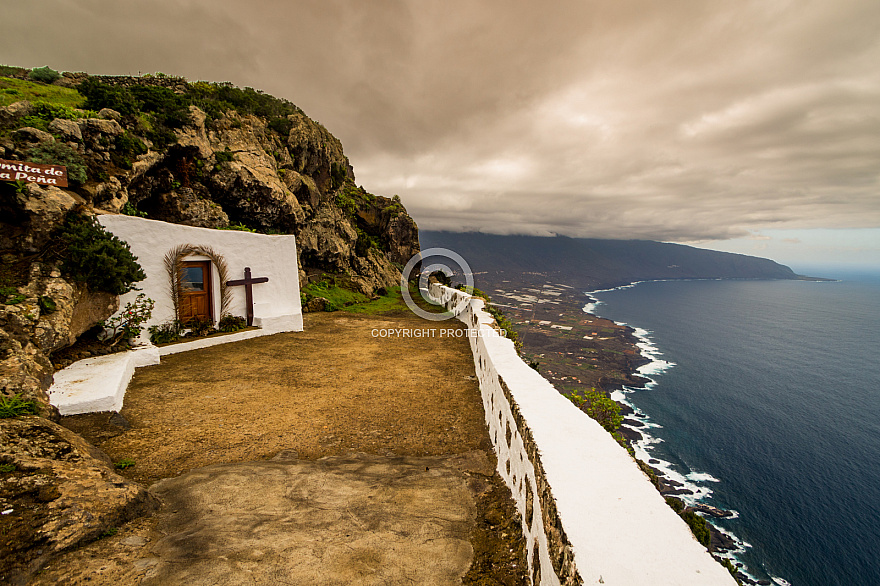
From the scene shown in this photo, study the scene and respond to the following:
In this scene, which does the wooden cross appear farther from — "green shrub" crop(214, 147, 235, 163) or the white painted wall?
"green shrub" crop(214, 147, 235, 163)

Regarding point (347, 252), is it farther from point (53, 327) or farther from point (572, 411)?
point (572, 411)

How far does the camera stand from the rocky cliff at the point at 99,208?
2.59m

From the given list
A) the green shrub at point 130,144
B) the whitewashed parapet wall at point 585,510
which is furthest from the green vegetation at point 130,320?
the whitewashed parapet wall at point 585,510

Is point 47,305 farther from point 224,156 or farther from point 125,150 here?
point 224,156

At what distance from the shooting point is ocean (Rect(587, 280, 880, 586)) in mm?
30422

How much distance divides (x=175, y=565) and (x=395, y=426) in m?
2.96

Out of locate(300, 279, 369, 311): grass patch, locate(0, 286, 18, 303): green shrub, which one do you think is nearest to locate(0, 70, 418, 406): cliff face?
locate(0, 286, 18, 303): green shrub

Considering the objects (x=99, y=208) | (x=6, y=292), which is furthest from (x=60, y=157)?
(x=6, y=292)

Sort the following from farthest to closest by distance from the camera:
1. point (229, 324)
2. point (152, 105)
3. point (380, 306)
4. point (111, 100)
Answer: point (380, 306)
point (152, 105)
point (111, 100)
point (229, 324)

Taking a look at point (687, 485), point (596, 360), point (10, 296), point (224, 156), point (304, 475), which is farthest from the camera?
point (596, 360)

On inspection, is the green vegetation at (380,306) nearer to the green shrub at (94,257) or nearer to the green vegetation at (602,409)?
the green shrub at (94,257)

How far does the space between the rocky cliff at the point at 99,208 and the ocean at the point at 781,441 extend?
40103mm

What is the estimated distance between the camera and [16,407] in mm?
3779

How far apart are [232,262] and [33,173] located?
407 cm
